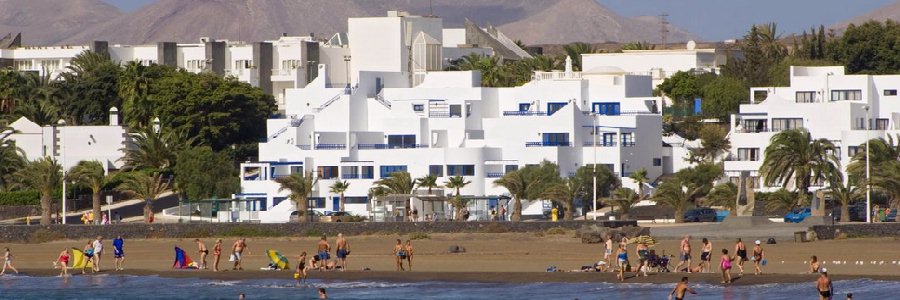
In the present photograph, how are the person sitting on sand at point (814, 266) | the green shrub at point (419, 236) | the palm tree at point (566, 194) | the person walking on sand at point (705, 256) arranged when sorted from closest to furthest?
the person sitting on sand at point (814, 266) < the person walking on sand at point (705, 256) < the green shrub at point (419, 236) < the palm tree at point (566, 194)

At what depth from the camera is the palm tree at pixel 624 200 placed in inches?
3329

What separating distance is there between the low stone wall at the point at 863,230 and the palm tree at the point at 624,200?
14.1m

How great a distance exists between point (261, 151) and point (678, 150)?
21.2 meters

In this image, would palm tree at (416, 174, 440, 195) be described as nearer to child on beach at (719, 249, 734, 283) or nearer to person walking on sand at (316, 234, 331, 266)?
person walking on sand at (316, 234, 331, 266)

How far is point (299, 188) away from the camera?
288ft

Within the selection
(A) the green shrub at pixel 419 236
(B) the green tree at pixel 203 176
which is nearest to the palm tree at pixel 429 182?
(B) the green tree at pixel 203 176

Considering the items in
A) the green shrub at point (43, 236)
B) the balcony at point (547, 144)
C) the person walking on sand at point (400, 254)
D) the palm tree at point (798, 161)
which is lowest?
the person walking on sand at point (400, 254)

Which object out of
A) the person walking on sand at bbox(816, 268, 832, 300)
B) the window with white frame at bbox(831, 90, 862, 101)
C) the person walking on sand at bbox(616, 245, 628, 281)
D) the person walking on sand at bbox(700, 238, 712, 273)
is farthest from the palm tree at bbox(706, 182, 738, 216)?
the person walking on sand at bbox(816, 268, 832, 300)

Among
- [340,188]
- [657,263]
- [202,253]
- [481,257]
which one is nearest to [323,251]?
[202,253]

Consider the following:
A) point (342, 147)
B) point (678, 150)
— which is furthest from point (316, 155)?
point (678, 150)

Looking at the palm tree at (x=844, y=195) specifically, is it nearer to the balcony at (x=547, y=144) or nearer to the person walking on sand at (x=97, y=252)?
the balcony at (x=547, y=144)

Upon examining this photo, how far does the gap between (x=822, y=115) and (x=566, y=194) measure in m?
17.2

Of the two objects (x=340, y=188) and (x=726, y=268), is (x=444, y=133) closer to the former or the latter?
(x=340, y=188)

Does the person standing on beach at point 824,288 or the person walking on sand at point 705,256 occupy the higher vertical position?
the person walking on sand at point 705,256
